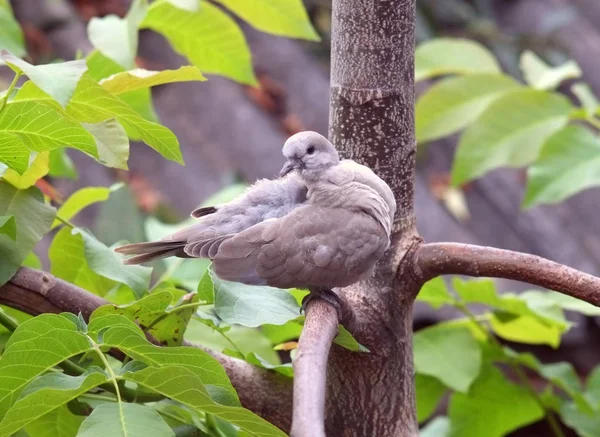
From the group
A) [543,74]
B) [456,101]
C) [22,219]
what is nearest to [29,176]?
[22,219]

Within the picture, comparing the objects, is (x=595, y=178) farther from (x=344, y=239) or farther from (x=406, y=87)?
(x=344, y=239)

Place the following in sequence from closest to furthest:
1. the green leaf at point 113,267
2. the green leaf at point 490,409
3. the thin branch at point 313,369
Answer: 1. the thin branch at point 313,369
2. the green leaf at point 113,267
3. the green leaf at point 490,409

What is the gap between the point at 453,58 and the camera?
1489 mm

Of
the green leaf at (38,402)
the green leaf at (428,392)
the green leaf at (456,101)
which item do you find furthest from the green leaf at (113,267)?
the green leaf at (456,101)

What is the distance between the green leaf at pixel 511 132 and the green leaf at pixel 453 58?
0.38 ft

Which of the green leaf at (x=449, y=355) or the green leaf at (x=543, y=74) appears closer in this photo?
the green leaf at (x=449, y=355)

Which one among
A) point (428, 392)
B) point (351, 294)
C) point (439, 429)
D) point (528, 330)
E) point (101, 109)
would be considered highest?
point (101, 109)

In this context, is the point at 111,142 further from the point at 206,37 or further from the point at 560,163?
the point at 560,163

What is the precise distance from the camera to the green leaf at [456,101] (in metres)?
1.43

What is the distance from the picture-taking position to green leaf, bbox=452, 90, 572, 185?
140 centimetres

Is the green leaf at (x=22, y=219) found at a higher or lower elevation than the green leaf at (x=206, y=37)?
lower

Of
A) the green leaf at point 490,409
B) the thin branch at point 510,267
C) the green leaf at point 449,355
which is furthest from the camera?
the green leaf at point 490,409

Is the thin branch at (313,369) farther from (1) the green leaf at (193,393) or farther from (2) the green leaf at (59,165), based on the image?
(2) the green leaf at (59,165)

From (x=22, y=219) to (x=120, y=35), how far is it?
352 mm
